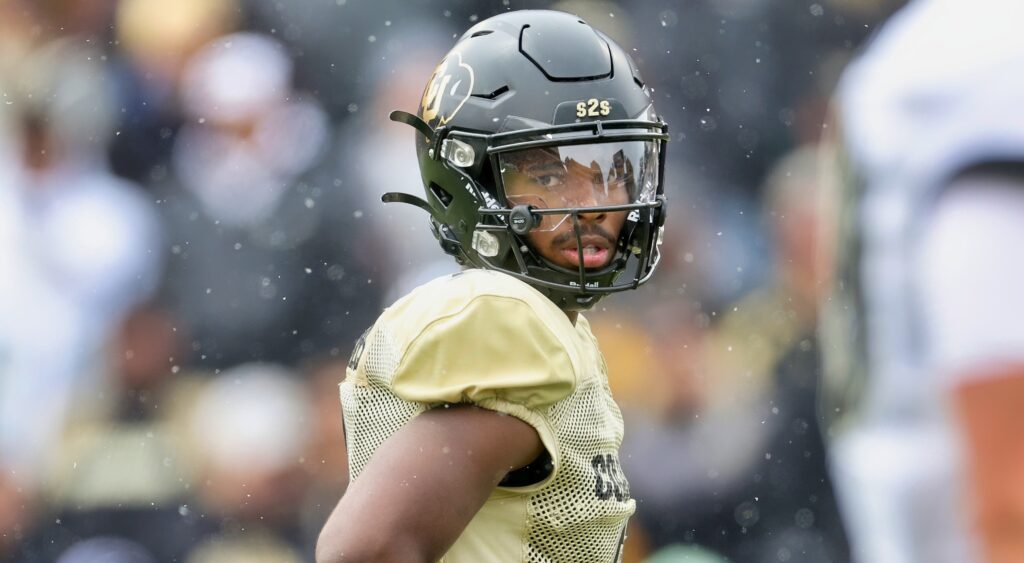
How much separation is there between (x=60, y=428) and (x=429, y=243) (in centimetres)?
109

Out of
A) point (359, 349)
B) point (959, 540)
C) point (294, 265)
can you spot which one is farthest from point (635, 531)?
point (359, 349)

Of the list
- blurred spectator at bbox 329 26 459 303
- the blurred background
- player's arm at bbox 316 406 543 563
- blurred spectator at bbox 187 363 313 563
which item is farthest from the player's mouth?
blurred spectator at bbox 187 363 313 563

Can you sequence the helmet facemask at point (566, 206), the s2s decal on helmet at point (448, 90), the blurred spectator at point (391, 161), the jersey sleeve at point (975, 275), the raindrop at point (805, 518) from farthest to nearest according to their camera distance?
the blurred spectator at point (391, 161) < the raindrop at point (805, 518) < the jersey sleeve at point (975, 275) < the s2s decal on helmet at point (448, 90) < the helmet facemask at point (566, 206)

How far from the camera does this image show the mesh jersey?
1439 mm

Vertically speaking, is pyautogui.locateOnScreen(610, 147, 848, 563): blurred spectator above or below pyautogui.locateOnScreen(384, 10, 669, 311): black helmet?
below

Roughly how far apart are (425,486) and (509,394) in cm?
15

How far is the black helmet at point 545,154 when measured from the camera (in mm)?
1798

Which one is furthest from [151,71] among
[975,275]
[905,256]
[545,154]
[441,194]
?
[975,275]

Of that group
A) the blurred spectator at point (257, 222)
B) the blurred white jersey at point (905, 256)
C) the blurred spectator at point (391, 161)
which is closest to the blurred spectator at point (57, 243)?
the blurred spectator at point (257, 222)

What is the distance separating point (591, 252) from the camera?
71.4 inches

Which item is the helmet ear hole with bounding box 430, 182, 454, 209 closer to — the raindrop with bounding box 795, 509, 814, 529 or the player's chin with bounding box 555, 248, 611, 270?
the player's chin with bounding box 555, 248, 611, 270

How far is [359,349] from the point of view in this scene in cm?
166

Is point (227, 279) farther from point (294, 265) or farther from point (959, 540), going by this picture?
point (959, 540)

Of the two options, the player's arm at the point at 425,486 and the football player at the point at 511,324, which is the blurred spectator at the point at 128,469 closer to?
the football player at the point at 511,324
